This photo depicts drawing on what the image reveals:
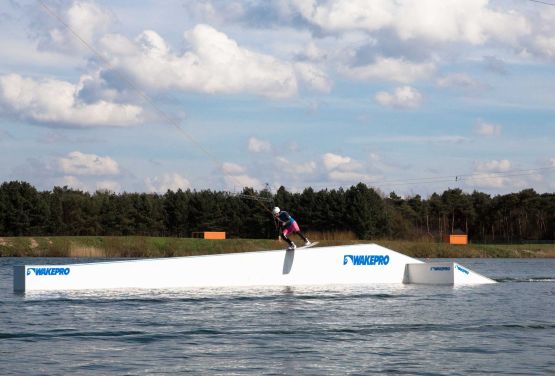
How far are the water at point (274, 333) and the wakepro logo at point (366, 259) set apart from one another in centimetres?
343

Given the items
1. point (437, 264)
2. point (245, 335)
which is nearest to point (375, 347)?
point (245, 335)

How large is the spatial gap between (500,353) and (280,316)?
21.5 feet

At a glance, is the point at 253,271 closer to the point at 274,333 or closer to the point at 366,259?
the point at 366,259

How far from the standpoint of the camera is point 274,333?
1805cm

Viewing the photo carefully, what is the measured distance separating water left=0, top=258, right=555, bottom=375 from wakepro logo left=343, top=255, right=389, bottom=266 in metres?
3.43

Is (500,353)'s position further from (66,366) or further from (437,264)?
(437,264)

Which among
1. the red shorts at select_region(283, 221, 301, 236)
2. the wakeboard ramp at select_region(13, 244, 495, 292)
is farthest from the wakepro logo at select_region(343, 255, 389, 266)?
the red shorts at select_region(283, 221, 301, 236)

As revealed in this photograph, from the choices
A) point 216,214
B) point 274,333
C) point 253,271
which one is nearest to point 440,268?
point 253,271

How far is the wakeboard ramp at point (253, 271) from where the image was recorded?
27203 millimetres

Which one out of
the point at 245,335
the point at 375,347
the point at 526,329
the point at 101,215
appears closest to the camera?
the point at 375,347

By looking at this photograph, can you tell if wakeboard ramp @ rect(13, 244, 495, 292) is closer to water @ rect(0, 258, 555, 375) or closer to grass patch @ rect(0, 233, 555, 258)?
water @ rect(0, 258, 555, 375)

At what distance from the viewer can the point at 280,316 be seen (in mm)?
21047

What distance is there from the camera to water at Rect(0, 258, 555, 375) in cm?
1441

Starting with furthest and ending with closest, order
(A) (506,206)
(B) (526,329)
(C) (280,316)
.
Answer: (A) (506,206), (C) (280,316), (B) (526,329)
